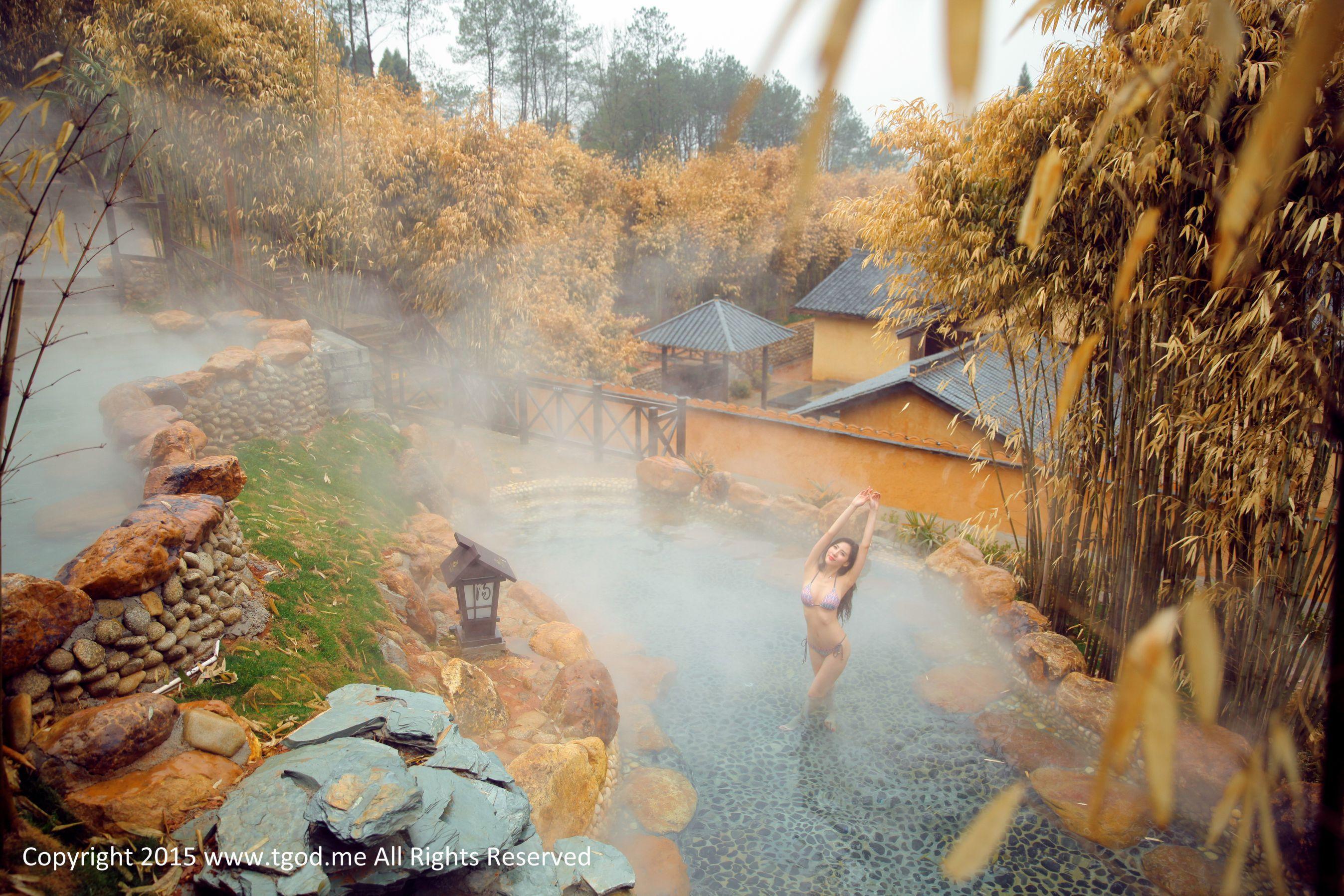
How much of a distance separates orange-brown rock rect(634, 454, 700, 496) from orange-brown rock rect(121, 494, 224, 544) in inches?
218

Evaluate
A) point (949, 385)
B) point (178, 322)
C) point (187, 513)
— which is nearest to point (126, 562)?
point (187, 513)

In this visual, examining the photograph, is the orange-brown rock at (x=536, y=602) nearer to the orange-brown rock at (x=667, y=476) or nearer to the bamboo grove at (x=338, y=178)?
the orange-brown rock at (x=667, y=476)

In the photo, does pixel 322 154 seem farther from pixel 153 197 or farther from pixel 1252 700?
pixel 1252 700

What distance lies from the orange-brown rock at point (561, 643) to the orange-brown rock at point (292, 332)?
15.8 feet

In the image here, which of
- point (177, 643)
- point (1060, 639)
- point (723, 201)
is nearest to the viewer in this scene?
point (177, 643)

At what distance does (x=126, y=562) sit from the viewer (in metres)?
3.18

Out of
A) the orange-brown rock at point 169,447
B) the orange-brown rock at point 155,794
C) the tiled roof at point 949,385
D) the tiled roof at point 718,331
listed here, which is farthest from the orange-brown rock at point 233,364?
the tiled roof at point 718,331

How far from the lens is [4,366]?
1.59 meters

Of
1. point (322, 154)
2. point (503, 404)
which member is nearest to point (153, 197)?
point (322, 154)

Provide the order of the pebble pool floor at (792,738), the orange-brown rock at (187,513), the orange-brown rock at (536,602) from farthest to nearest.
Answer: the orange-brown rock at (536,602)
the pebble pool floor at (792,738)
the orange-brown rock at (187,513)

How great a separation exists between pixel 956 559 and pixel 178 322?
30.4 ft

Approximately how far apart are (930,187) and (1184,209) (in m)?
1.76

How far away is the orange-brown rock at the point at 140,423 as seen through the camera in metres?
5.65

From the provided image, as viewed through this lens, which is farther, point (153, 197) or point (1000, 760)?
point (153, 197)
